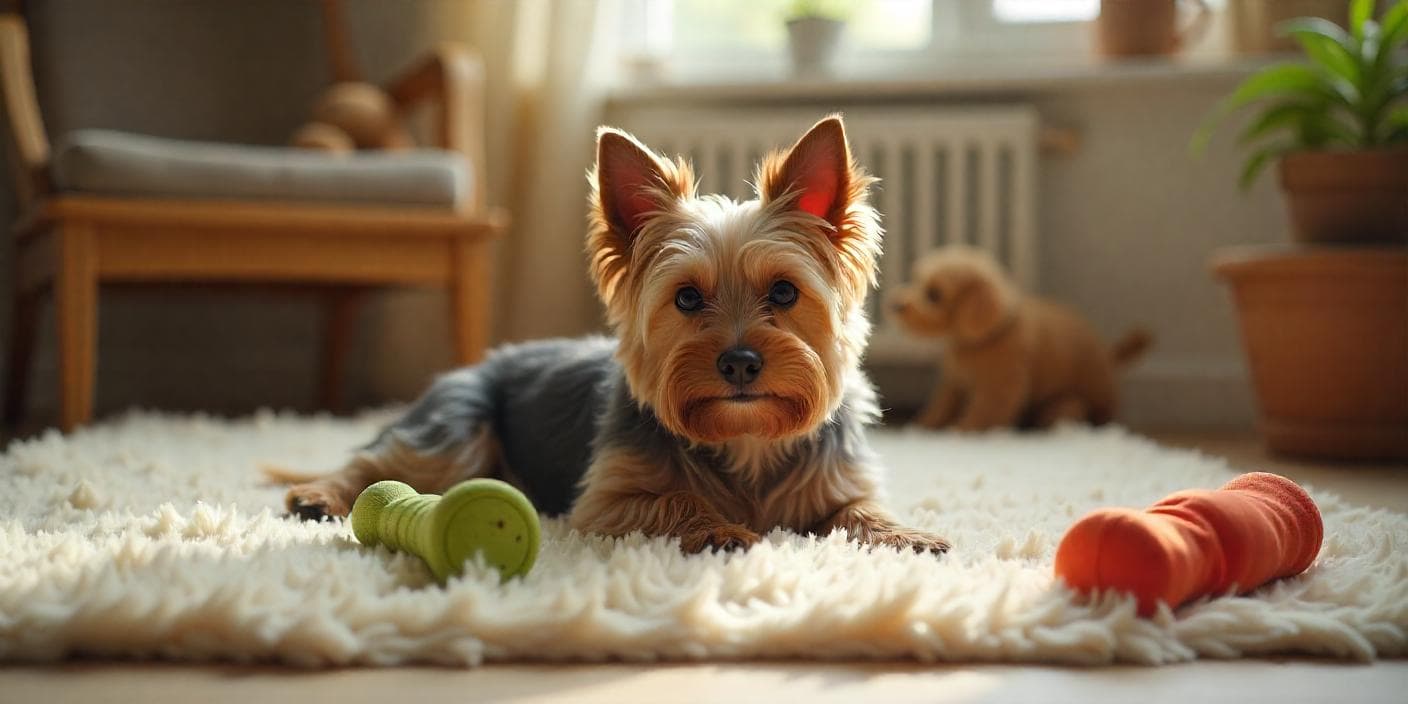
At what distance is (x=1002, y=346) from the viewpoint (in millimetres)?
3307

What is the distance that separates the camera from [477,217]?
3088 millimetres

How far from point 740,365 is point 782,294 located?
166 mm

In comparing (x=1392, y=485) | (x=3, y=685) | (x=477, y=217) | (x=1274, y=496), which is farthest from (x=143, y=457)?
(x=1392, y=485)

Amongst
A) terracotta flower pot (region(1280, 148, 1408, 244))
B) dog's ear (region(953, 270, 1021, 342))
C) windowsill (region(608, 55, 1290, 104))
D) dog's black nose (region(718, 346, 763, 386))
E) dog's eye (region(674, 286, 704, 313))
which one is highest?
windowsill (region(608, 55, 1290, 104))

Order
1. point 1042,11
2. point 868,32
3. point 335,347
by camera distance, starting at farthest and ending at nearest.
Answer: point 868,32 → point 1042,11 → point 335,347

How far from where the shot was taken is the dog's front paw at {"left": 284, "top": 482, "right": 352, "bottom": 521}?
1702mm

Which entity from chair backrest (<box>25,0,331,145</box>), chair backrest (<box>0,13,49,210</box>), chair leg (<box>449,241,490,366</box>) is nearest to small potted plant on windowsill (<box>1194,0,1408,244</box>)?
chair leg (<box>449,241,490,366</box>)

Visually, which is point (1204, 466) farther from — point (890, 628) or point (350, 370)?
point (350, 370)

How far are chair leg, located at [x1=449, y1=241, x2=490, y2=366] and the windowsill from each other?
3.89ft

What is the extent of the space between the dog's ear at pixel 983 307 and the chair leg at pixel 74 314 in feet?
7.64

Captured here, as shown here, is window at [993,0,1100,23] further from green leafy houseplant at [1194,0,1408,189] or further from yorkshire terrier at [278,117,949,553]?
yorkshire terrier at [278,117,949,553]

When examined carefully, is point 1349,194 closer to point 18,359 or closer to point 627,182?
point 627,182

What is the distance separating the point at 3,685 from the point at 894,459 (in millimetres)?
1938

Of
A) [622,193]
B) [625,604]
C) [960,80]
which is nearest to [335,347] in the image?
[960,80]
